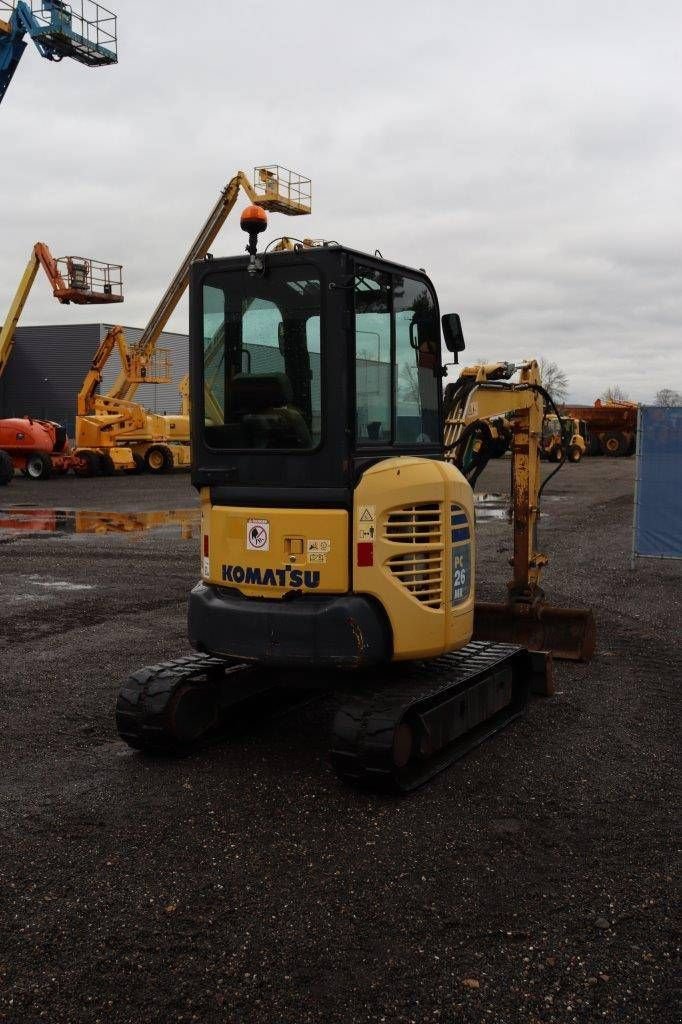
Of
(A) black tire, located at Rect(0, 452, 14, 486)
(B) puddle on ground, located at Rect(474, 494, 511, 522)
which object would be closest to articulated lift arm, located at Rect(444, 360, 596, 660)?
(B) puddle on ground, located at Rect(474, 494, 511, 522)

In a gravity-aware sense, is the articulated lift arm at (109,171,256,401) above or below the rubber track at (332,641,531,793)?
above

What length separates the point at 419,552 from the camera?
5.67 m

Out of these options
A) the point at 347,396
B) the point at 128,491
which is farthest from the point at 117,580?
the point at 128,491

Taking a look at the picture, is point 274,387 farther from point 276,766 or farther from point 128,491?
point 128,491

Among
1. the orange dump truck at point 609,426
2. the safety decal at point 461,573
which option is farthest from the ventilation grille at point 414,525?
the orange dump truck at point 609,426

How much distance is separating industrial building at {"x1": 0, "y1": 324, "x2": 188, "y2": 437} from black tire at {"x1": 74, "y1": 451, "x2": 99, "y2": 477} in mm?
27941

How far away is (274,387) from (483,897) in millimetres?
3022

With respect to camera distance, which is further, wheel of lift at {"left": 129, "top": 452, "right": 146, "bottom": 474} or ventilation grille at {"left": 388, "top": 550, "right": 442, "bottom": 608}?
wheel of lift at {"left": 129, "top": 452, "right": 146, "bottom": 474}

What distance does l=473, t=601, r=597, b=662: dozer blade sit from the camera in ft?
27.5

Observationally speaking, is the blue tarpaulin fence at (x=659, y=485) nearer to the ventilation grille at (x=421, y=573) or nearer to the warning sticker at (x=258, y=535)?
the ventilation grille at (x=421, y=573)

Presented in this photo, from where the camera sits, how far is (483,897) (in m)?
4.29

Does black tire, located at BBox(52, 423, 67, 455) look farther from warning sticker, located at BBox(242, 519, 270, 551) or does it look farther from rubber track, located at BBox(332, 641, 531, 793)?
warning sticker, located at BBox(242, 519, 270, 551)

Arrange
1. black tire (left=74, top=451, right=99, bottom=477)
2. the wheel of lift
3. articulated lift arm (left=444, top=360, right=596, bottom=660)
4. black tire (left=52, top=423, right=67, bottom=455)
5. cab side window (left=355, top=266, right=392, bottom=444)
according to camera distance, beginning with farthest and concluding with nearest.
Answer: the wheel of lift
black tire (left=74, top=451, right=99, bottom=477)
black tire (left=52, top=423, right=67, bottom=455)
articulated lift arm (left=444, top=360, right=596, bottom=660)
cab side window (left=355, top=266, right=392, bottom=444)

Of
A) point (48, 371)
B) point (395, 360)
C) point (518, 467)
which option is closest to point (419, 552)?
point (395, 360)
